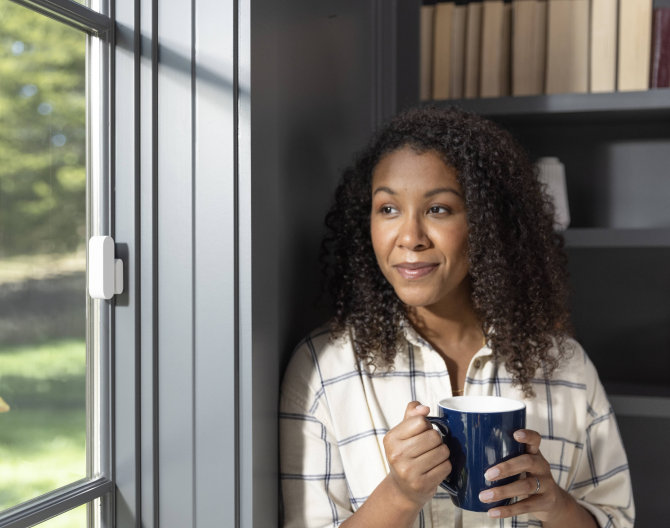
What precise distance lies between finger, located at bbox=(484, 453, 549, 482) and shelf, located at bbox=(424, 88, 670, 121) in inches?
35.3

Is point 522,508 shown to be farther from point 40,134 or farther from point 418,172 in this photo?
point 40,134

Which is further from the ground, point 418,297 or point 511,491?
point 418,297

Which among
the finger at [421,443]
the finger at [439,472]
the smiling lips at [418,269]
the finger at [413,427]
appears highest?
the smiling lips at [418,269]

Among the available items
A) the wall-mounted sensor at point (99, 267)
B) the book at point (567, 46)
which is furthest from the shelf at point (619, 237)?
the wall-mounted sensor at point (99, 267)

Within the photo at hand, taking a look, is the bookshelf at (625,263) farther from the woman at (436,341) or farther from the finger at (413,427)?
the finger at (413,427)

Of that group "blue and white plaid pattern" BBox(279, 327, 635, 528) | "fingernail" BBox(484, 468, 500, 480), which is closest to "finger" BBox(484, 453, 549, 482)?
"fingernail" BBox(484, 468, 500, 480)

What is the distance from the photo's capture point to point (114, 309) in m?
0.71

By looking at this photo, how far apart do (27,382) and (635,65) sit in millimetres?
1369

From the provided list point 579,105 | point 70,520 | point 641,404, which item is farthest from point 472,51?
point 70,520

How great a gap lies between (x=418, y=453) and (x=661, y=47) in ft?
3.80

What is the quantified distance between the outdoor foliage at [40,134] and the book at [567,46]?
43.3 inches

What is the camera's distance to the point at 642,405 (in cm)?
132

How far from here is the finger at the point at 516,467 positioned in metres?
0.69

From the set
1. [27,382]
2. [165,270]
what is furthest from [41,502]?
[165,270]
